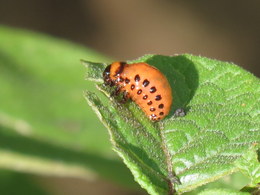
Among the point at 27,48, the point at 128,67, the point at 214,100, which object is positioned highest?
the point at 27,48

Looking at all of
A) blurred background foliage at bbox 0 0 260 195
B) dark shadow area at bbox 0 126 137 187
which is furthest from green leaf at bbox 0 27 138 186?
blurred background foliage at bbox 0 0 260 195

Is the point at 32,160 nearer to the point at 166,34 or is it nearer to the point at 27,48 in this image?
the point at 27,48

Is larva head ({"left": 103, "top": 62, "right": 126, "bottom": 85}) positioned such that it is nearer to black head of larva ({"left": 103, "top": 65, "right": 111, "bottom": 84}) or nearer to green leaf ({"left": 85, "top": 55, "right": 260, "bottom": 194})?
black head of larva ({"left": 103, "top": 65, "right": 111, "bottom": 84})

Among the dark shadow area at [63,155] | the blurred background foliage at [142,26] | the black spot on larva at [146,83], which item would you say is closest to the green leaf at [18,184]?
the dark shadow area at [63,155]

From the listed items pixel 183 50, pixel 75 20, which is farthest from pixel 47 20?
pixel 183 50

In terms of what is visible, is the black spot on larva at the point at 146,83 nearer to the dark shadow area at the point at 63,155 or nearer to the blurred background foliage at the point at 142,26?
the dark shadow area at the point at 63,155

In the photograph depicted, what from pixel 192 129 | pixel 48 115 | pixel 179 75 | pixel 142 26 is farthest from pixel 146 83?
pixel 142 26
